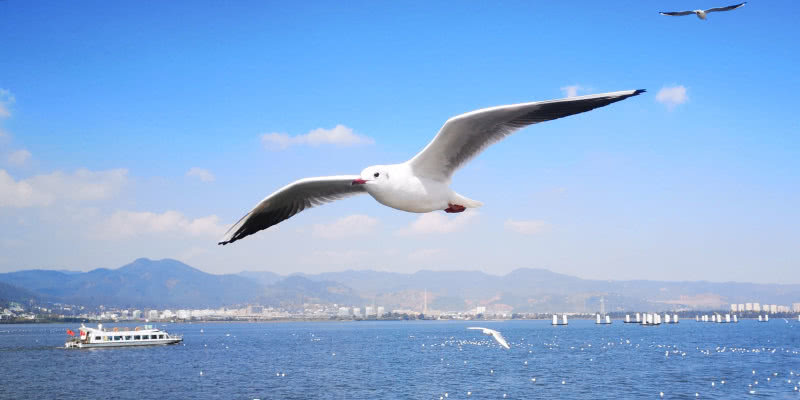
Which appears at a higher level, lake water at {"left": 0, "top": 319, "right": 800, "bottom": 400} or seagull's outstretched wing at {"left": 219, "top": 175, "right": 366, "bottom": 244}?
seagull's outstretched wing at {"left": 219, "top": 175, "right": 366, "bottom": 244}

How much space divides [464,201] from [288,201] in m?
1.72

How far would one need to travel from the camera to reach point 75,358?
6881 centimetres

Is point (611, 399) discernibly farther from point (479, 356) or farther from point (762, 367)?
point (479, 356)

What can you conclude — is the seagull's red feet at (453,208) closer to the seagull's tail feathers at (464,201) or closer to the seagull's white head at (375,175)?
the seagull's tail feathers at (464,201)

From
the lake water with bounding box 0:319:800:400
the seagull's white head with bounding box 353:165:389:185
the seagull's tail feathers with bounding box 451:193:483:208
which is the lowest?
the lake water with bounding box 0:319:800:400

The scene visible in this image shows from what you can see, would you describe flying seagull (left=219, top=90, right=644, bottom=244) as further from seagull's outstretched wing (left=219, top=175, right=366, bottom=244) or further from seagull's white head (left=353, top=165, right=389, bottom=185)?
seagull's outstretched wing (left=219, top=175, right=366, bottom=244)

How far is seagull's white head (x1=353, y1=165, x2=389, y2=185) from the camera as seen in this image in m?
3.44

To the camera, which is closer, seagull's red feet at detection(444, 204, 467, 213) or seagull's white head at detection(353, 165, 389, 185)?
seagull's white head at detection(353, 165, 389, 185)

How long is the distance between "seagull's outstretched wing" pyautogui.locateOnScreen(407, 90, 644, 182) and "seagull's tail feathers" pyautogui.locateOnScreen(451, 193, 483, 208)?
155mm

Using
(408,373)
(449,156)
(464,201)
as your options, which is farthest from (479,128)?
(408,373)

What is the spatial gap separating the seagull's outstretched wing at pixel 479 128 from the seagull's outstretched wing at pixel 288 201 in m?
0.80

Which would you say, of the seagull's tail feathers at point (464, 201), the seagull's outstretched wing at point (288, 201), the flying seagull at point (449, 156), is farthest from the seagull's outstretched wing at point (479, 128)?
the seagull's outstretched wing at point (288, 201)

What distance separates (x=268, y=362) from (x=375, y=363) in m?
10.7

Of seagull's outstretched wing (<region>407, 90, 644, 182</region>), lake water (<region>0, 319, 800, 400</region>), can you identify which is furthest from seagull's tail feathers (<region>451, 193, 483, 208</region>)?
lake water (<region>0, 319, 800, 400</region>)
